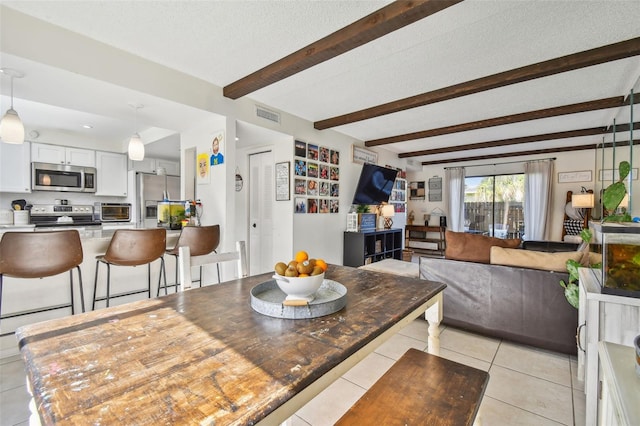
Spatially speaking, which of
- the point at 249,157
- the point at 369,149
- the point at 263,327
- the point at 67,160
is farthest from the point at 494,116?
the point at 67,160

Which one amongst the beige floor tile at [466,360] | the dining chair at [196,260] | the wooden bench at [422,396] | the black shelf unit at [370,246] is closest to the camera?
the wooden bench at [422,396]

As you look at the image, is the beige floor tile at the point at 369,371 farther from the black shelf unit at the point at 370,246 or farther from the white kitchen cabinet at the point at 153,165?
the white kitchen cabinet at the point at 153,165

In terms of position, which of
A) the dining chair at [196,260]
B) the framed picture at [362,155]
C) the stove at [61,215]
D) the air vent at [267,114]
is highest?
the air vent at [267,114]

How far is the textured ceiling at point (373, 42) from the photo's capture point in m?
1.86

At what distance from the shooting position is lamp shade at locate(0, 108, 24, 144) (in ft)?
7.40

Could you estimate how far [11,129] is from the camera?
2279mm

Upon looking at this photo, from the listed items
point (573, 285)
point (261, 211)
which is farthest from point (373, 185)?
point (573, 285)

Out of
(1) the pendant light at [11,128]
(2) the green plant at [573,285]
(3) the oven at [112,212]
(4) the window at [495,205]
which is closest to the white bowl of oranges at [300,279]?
(2) the green plant at [573,285]

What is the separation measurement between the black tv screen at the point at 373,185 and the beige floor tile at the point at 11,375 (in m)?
4.44

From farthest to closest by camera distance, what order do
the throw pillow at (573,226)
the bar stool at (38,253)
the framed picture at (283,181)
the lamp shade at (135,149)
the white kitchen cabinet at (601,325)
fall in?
1. the throw pillow at (573,226)
2. the framed picture at (283,181)
3. the lamp shade at (135,149)
4. the bar stool at (38,253)
5. the white kitchen cabinet at (601,325)

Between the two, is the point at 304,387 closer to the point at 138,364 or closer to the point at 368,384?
the point at 138,364

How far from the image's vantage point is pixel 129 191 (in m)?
5.42

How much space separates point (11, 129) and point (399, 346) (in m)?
3.66

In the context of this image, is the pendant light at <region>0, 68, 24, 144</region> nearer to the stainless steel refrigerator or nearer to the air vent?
the air vent
